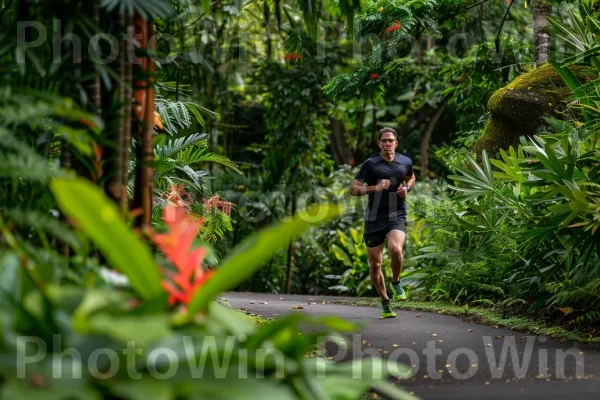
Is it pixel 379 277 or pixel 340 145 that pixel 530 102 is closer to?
pixel 379 277

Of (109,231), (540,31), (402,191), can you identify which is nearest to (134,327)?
(109,231)

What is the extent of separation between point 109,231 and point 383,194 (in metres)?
5.59

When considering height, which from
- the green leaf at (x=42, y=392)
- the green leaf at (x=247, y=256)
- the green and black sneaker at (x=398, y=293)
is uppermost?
the green leaf at (x=247, y=256)

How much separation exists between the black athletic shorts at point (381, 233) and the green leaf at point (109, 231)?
17.7 ft

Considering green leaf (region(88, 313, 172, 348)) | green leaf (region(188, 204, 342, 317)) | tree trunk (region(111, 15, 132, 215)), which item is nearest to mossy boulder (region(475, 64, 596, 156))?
tree trunk (region(111, 15, 132, 215))

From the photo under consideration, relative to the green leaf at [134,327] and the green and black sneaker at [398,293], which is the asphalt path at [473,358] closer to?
the green and black sneaker at [398,293]

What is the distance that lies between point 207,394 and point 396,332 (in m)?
4.45

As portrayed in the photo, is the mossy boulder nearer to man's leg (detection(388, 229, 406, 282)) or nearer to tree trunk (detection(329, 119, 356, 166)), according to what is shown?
man's leg (detection(388, 229, 406, 282))

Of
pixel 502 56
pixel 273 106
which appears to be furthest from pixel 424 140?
pixel 502 56

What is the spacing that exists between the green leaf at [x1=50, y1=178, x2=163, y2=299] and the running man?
5.23 m

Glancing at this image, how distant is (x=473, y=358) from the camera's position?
18.4 feet

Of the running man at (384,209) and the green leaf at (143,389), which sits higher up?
the running man at (384,209)

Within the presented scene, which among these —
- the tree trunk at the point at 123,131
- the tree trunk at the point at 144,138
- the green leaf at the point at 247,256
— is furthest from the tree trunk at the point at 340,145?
the green leaf at the point at 247,256

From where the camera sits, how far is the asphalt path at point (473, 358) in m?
4.51
